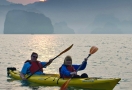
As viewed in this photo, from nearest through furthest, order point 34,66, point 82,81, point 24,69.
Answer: point 82,81 → point 34,66 → point 24,69

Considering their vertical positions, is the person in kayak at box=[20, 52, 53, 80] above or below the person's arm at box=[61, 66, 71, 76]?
above

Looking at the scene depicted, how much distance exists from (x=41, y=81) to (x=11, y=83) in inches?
92.6

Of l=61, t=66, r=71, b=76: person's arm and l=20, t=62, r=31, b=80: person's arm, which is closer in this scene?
l=61, t=66, r=71, b=76: person's arm

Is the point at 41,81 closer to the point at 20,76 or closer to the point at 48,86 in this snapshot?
the point at 48,86

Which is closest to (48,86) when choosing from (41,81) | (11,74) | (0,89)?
(41,81)

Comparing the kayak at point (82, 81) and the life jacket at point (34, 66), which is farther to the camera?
the life jacket at point (34, 66)

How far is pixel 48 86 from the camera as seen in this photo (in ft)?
49.1

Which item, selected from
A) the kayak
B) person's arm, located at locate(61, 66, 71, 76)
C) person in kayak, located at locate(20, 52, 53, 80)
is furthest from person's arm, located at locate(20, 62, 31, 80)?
person's arm, located at locate(61, 66, 71, 76)

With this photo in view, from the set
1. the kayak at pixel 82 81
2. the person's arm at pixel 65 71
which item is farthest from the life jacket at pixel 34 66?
the person's arm at pixel 65 71

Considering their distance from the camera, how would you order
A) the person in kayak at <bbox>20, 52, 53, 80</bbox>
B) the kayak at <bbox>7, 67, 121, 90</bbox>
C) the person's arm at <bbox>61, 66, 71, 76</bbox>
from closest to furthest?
the kayak at <bbox>7, 67, 121, 90</bbox>, the person's arm at <bbox>61, 66, 71, 76</bbox>, the person in kayak at <bbox>20, 52, 53, 80</bbox>

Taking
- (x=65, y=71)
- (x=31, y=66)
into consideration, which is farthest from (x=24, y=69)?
(x=65, y=71)

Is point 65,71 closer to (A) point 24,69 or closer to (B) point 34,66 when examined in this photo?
(B) point 34,66

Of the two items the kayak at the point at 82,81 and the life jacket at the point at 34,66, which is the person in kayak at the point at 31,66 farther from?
the kayak at the point at 82,81

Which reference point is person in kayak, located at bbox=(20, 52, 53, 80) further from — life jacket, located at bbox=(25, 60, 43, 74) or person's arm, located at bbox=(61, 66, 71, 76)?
Result: person's arm, located at bbox=(61, 66, 71, 76)
